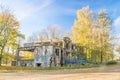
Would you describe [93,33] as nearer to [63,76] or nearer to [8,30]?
[8,30]

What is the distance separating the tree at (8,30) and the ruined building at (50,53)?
198 inches

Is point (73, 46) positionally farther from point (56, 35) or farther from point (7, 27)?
point (56, 35)

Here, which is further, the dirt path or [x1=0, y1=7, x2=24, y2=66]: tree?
[x1=0, y1=7, x2=24, y2=66]: tree

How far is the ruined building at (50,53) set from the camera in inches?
1629

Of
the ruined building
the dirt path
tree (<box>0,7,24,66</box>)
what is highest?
tree (<box>0,7,24,66</box>)

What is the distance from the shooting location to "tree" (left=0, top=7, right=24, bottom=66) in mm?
40219

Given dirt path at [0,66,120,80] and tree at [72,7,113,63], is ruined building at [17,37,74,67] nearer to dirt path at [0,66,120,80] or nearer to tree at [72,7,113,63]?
tree at [72,7,113,63]

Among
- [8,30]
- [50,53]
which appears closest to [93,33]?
[50,53]

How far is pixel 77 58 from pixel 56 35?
2214 cm

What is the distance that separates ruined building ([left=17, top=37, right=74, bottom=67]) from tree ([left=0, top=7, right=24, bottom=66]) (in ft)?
16.5

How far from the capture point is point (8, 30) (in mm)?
40500

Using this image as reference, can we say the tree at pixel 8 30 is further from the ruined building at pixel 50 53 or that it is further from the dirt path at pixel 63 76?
the dirt path at pixel 63 76

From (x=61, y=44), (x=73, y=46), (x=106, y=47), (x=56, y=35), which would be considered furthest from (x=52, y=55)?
(x=56, y=35)

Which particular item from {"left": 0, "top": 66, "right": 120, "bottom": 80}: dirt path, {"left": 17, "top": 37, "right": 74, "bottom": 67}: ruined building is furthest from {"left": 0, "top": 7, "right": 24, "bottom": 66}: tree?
{"left": 0, "top": 66, "right": 120, "bottom": 80}: dirt path
